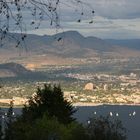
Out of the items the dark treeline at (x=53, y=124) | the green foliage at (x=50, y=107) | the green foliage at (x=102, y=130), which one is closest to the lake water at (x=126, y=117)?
the green foliage at (x=50, y=107)

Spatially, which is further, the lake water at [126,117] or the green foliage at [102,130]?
the lake water at [126,117]

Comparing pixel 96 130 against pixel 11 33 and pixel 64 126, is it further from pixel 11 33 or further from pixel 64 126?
pixel 11 33

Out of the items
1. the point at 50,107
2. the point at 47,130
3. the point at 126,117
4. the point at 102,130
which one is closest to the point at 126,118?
the point at 126,117

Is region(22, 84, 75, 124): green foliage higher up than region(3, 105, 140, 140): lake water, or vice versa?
region(22, 84, 75, 124): green foliage

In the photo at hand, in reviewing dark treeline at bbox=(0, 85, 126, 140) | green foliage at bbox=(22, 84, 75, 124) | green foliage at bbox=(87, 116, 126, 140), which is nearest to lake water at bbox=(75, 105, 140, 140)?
green foliage at bbox=(22, 84, 75, 124)

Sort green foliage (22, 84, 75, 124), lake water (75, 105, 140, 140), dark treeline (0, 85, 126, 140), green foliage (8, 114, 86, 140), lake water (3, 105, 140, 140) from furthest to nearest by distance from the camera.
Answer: lake water (75, 105, 140, 140) → lake water (3, 105, 140, 140) → green foliage (22, 84, 75, 124) → green foliage (8, 114, 86, 140) → dark treeline (0, 85, 126, 140)

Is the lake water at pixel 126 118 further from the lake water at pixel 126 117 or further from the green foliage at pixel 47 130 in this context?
the green foliage at pixel 47 130

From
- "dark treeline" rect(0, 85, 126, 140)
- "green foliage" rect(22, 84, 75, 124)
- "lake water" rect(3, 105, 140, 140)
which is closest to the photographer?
"dark treeline" rect(0, 85, 126, 140)

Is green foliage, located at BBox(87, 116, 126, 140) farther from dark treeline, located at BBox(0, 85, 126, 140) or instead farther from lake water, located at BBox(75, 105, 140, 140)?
lake water, located at BBox(75, 105, 140, 140)
